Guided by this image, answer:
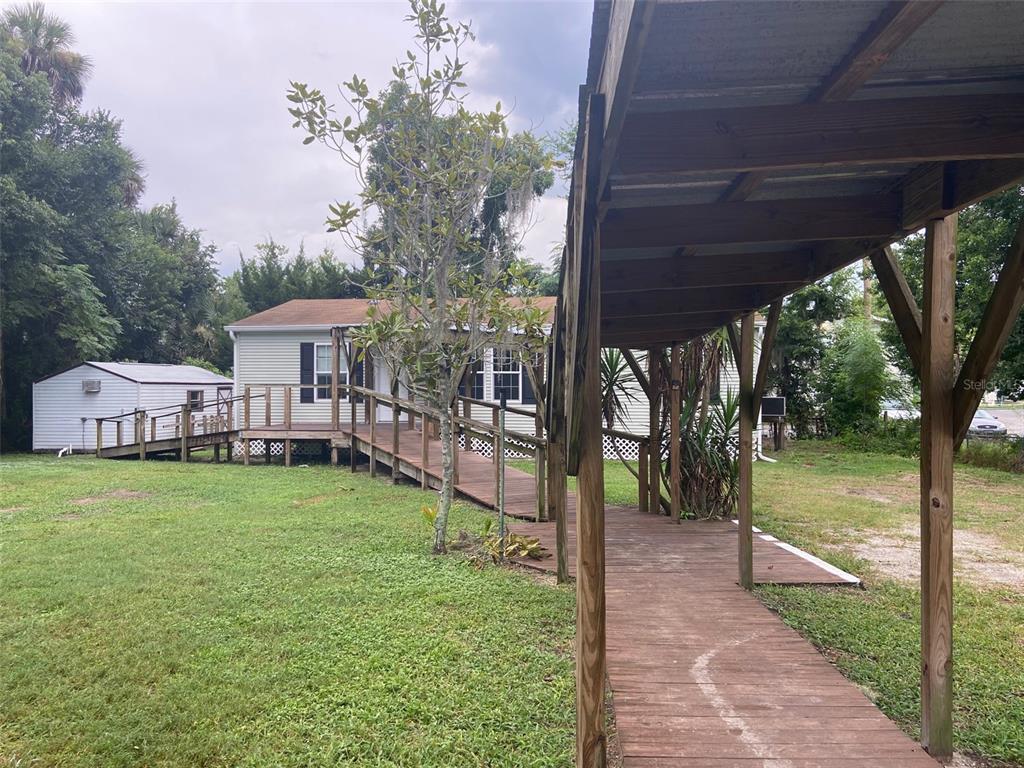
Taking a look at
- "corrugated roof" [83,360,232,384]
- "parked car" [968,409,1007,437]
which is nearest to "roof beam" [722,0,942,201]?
"corrugated roof" [83,360,232,384]

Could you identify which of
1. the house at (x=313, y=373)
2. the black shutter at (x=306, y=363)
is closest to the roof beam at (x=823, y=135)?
the house at (x=313, y=373)

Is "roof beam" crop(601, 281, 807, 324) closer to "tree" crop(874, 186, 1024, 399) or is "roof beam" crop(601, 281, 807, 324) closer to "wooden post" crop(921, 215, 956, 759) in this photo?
"wooden post" crop(921, 215, 956, 759)

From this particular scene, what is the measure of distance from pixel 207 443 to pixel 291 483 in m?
5.04

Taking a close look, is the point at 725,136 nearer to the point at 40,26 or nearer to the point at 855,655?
the point at 855,655

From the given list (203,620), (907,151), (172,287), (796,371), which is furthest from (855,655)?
(172,287)

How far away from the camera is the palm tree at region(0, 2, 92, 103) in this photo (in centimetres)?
1981

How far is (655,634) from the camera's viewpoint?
3.79 m

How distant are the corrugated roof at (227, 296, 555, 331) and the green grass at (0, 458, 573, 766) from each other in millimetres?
8514

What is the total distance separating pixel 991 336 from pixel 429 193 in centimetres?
470

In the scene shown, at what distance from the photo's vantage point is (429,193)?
5.89 meters

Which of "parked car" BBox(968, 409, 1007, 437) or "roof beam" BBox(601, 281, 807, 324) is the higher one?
"roof beam" BBox(601, 281, 807, 324)

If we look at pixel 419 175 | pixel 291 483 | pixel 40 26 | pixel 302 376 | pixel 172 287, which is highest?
pixel 40 26

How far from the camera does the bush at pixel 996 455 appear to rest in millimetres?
12750

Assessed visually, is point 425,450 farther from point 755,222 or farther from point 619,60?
point 619,60
